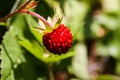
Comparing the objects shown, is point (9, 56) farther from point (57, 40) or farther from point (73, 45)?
point (73, 45)

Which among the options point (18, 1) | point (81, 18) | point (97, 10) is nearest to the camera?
point (18, 1)

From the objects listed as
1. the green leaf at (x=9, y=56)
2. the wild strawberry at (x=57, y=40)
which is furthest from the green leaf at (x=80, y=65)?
the wild strawberry at (x=57, y=40)

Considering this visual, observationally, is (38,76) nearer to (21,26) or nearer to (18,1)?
(21,26)

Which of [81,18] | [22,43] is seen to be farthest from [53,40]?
[81,18]

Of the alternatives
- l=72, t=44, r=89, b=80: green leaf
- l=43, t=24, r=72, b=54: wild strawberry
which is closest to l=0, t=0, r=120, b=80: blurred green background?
l=72, t=44, r=89, b=80: green leaf

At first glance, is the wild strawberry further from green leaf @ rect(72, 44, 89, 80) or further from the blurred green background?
green leaf @ rect(72, 44, 89, 80)

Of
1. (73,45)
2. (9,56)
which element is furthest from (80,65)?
(9,56)

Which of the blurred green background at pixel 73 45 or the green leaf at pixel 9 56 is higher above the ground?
the blurred green background at pixel 73 45

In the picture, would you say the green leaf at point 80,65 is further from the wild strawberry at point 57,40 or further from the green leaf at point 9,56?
the wild strawberry at point 57,40
